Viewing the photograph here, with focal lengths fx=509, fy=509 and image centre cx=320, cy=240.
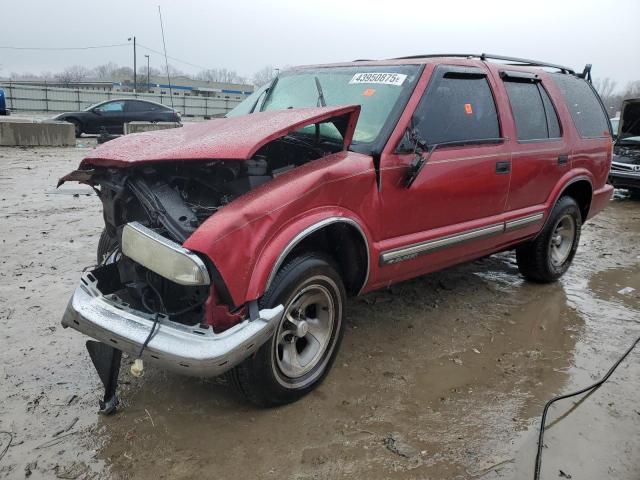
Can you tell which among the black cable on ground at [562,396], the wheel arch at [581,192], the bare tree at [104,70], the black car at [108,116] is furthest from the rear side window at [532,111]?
the bare tree at [104,70]

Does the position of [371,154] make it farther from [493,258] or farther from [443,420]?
[493,258]

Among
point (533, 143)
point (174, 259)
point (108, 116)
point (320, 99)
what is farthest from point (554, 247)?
point (108, 116)

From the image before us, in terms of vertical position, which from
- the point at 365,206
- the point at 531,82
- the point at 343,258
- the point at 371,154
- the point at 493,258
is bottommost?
the point at 493,258

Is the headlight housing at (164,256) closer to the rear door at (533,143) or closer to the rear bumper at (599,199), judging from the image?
the rear door at (533,143)

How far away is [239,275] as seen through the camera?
7.72 feet

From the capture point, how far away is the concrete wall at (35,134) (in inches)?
521

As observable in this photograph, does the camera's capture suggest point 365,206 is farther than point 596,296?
No

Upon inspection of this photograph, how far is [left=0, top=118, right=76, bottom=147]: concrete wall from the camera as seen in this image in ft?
43.4

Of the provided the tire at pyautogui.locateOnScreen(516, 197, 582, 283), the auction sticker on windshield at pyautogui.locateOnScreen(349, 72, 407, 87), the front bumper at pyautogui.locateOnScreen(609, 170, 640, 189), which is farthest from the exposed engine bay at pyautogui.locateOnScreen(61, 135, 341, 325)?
the front bumper at pyautogui.locateOnScreen(609, 170, 640, 189)

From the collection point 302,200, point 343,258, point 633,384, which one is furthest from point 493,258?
point 302,200

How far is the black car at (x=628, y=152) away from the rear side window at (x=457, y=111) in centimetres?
759

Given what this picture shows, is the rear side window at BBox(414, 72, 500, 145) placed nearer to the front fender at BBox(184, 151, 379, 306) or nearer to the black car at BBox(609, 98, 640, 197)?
the front fender at BBox(184, 151, 379, 306)

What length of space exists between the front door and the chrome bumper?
1.11 meters

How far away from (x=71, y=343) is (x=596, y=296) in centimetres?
449
